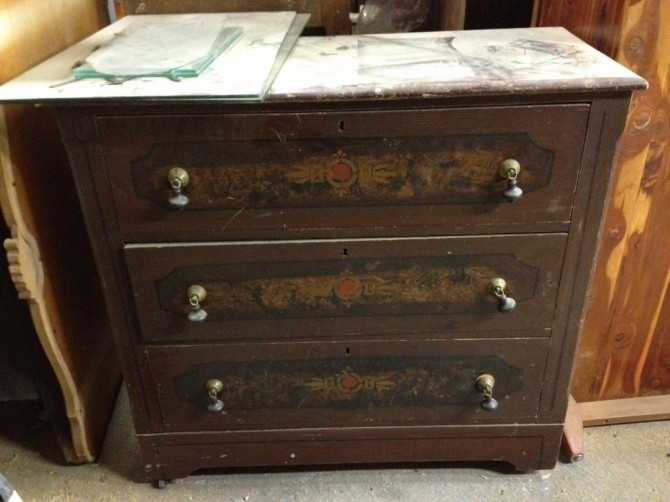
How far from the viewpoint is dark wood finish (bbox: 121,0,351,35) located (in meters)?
1.35

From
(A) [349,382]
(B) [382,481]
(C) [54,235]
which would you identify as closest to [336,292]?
(A) [349,382]

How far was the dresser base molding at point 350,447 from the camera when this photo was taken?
49.3 inches

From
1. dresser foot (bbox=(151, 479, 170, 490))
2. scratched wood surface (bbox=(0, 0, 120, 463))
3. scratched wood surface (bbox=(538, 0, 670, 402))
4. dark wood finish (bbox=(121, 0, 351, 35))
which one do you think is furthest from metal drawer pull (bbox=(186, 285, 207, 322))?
scratched wood surface (bbox=(538, 0, 670, 402))

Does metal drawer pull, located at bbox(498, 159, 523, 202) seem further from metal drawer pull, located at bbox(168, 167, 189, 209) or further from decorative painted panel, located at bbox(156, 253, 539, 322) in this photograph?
metal drawer pull, located at bbox(168, 167, 189, 209)

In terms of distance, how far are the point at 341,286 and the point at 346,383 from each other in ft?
0.76

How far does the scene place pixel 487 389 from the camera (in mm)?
1158

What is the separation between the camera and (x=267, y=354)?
1.16 m

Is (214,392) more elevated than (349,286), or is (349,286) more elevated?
(349,286)

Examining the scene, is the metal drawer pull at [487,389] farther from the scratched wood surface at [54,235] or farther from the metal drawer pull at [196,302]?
the scratched wood surface at [54,235]

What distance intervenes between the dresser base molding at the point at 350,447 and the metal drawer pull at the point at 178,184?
54 centimetres

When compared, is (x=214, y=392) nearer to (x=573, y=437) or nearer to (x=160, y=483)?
(x=160, y=483)

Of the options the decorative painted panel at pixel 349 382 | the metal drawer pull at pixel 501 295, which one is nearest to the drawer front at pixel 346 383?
the decorative painted panel at pixel 349 382

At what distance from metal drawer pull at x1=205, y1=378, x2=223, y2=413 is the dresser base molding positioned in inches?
4.2

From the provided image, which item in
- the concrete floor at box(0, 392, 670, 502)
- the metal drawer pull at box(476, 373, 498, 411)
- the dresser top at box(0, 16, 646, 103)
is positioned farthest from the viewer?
the concrete floor at box(0, 392, 670, 502)
